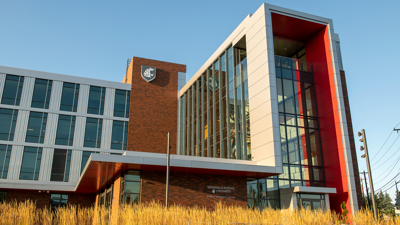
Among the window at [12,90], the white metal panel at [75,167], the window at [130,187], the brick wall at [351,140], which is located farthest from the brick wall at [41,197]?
the brick wall at [351,140]

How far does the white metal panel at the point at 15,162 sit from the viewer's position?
31562 millimetres

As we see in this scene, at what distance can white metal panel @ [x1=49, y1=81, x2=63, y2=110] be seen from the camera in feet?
114

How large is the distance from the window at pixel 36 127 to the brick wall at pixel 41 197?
488 cm

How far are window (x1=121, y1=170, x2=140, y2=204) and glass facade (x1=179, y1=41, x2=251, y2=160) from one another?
7.66 m

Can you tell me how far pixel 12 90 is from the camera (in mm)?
33938

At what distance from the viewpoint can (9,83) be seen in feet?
111

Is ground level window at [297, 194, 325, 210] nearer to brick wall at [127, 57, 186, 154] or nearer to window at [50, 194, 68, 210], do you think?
brick wall at [127, 57, 186, 154]

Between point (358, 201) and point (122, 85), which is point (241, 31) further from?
point (122, 85)

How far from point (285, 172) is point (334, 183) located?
317cm

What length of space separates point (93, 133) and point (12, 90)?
8824 mm

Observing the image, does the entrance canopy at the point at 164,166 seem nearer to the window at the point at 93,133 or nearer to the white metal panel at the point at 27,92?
the window at the point at 93,133

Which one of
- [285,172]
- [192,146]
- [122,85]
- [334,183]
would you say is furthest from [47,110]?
[334,183]

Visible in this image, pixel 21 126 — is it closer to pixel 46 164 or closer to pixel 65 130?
pixel 65 130

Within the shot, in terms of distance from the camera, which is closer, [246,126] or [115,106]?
Answer: [246,126]
